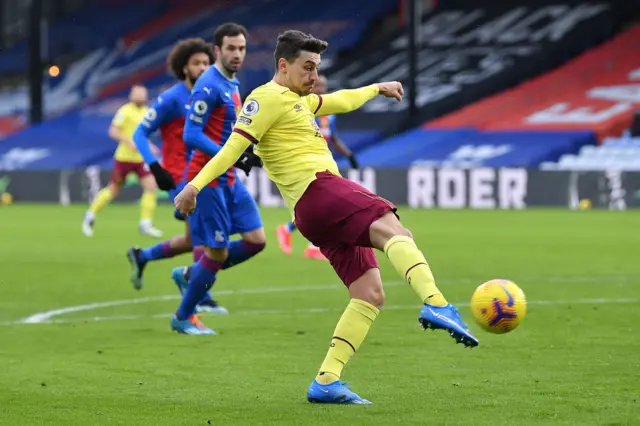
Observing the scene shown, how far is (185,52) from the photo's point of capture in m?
10.3

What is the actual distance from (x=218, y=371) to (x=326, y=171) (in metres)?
1.53

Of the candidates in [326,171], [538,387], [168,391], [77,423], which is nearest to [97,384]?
[168,391]

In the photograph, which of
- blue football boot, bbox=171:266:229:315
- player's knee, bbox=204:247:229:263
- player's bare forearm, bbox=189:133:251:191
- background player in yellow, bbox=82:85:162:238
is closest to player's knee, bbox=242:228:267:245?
player's knee, bbox=204:247:229:263

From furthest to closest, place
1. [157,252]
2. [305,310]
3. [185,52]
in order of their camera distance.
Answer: [157,252], [305,310], [185,52]

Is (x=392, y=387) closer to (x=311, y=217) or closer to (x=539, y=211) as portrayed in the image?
(x=311, y=217)

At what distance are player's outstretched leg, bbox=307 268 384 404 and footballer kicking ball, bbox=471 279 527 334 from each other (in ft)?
1.66

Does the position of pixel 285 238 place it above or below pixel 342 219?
below

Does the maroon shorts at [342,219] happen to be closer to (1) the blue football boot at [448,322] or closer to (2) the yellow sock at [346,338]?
(2) the yellow sock at [346,338]

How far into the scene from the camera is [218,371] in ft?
24.9

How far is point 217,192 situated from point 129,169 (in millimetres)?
12234

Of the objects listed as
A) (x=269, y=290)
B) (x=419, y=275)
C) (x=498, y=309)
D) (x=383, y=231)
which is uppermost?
(x=383, y=231)

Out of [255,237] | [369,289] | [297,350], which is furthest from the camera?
[255,237]

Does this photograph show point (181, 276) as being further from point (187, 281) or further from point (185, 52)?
point (185, 52)

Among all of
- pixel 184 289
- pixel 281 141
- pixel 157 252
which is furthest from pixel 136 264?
pixel 281 141
